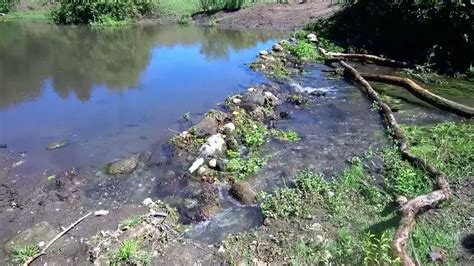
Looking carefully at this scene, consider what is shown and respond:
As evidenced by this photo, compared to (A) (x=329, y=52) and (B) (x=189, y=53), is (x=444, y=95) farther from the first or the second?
(B) (x=189, y=53)

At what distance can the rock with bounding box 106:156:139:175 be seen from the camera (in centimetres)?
751

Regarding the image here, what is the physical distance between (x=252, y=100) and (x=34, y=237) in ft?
20.5

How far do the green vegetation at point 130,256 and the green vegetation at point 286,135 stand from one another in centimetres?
439

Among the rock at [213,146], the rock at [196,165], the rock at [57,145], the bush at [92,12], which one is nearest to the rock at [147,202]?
the rock at [196,165]

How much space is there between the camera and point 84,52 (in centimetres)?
1786

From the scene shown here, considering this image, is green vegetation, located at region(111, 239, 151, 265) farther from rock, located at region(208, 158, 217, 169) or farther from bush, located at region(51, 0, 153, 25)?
bush, located at region(51, 0, 153, 25)

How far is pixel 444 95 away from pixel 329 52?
557cm

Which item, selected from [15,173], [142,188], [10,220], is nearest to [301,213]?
[142,188]

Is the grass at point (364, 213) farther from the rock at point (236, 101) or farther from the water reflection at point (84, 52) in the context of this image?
the water reflection at point (84, 52)

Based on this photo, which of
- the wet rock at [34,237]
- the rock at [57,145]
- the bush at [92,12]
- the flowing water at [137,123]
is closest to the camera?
the wet rock at [34,237]

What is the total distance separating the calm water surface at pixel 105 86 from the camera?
8.92 metres

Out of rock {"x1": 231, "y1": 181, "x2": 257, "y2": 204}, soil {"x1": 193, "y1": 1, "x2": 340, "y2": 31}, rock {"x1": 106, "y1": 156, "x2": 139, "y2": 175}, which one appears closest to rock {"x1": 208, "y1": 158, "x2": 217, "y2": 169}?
rock {"x1": 231, "y1": 181, "x2": 257, "y2": 204}

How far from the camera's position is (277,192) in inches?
256

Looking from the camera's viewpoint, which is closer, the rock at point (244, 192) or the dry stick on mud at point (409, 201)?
the dry stick on mud at point (409, 201)
